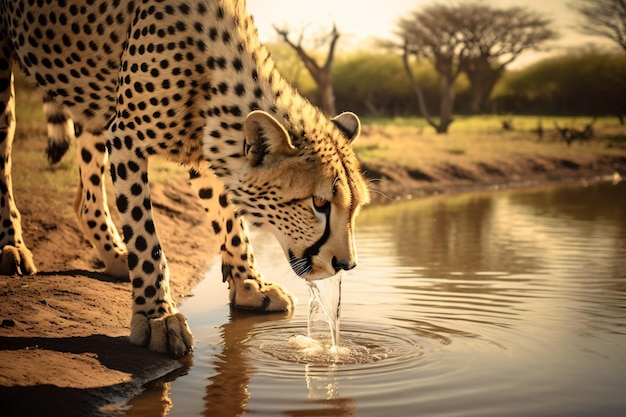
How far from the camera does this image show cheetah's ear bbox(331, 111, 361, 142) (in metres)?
3.91

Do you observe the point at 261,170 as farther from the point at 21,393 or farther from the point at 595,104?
the point at 595,104

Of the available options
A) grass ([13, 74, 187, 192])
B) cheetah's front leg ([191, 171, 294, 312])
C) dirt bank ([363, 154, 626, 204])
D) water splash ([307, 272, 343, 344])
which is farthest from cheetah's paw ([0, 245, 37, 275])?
dirt bank ([363, 154, 626, 204])

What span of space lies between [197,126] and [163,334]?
0.89 metres

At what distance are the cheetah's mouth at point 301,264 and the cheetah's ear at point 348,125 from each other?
614mm

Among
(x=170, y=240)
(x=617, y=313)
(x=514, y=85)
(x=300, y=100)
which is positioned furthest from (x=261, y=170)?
(x=514, y=85)

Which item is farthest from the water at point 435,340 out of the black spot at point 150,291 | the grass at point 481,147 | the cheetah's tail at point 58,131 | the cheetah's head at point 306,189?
the grass at point 481,147

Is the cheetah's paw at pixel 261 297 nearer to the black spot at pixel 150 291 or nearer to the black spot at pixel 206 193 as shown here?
the black spot at pixel 206 193

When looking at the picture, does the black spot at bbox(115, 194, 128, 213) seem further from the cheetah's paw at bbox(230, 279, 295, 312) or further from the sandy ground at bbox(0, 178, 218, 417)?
the cheetah's paw at bbox(230, 279, 295, 312)

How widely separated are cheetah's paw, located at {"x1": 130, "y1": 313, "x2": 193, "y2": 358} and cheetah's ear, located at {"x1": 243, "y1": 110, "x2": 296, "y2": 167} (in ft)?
2.40

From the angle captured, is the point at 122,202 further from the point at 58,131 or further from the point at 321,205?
the point at 58,131

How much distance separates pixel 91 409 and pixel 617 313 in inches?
100

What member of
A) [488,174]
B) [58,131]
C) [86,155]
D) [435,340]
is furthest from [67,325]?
[488,174]

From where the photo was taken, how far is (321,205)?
11.3 ft

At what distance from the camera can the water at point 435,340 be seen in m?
3.10
